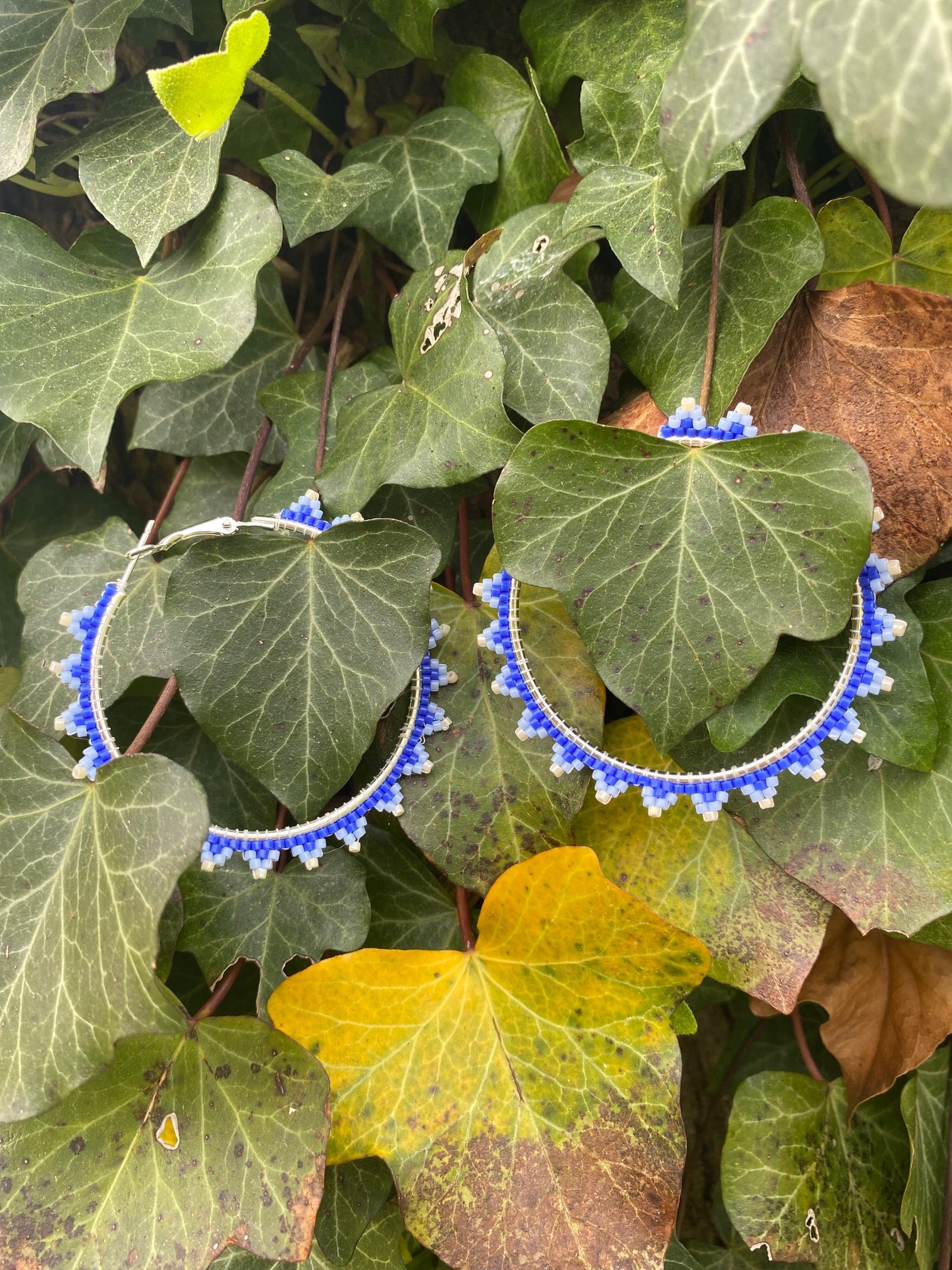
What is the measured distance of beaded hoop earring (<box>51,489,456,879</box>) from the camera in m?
0.68

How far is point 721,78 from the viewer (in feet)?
1.42

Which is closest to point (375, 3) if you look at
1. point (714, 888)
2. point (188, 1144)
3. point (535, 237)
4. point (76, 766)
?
point (535, 237)

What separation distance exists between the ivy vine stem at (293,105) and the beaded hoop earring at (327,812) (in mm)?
339

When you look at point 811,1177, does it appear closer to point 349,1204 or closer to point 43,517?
point 349,1204

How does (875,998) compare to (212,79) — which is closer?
(212,79)

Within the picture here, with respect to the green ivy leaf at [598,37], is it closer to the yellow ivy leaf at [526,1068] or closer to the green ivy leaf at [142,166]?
the green ivy leaf at [142,166]

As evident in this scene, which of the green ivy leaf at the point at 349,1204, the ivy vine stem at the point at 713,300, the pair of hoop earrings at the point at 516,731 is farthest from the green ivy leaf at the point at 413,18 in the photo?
the green ivy leaf at the point at 349,1204

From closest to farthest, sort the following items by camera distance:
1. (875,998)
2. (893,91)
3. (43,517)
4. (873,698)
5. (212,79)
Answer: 1. (893,91)
2. (212,79)
3. (873,698)
4. (875,998)
5. (43,517)

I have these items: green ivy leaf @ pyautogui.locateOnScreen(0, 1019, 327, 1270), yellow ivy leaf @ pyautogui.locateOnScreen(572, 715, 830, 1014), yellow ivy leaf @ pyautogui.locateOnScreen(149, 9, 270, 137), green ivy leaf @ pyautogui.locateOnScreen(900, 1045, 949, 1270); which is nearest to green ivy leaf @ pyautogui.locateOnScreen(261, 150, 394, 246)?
yellow ivy leaf @ pyautogui.locateOnScreen(149, 9, 270, 137)

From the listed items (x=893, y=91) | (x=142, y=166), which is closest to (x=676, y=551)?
(x=893, y=91)

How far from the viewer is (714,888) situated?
71 cm

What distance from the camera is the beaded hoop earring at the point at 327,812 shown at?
0.68 meters

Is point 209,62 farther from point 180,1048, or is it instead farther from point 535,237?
point 180,1048

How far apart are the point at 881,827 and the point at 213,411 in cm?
64
